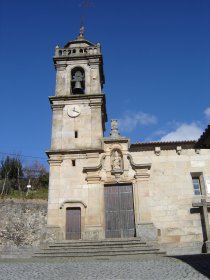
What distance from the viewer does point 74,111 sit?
65.0ft

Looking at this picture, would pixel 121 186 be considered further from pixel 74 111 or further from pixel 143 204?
pixel 74 111

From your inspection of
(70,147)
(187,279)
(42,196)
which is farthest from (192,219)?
(42,196)

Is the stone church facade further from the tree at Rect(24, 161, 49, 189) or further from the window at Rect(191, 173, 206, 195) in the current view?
the tree at Rect(24, 161, 49, 189)

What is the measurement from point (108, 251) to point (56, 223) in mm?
4266

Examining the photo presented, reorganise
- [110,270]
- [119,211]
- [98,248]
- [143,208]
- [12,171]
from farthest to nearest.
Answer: [12,171] < [119,211] < [143,208] < [98,248] < [110,270]

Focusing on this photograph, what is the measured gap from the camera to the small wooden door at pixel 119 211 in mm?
16891

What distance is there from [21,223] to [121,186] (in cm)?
983

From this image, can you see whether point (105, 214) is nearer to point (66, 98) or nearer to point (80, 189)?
point (80, 189)

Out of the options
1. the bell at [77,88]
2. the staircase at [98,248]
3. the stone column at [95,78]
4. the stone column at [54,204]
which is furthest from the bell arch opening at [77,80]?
the staircase at [98,248]

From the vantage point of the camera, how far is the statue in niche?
59.2ft

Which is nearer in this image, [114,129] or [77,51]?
[114,129]

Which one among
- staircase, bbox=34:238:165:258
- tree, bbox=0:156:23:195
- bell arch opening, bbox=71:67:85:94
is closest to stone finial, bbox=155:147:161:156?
staircase, bbox=34:238:165:258

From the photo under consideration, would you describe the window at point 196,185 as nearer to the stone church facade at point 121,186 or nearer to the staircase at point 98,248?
the stone church facade at point 121,186

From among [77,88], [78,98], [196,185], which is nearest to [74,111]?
[78,98]
